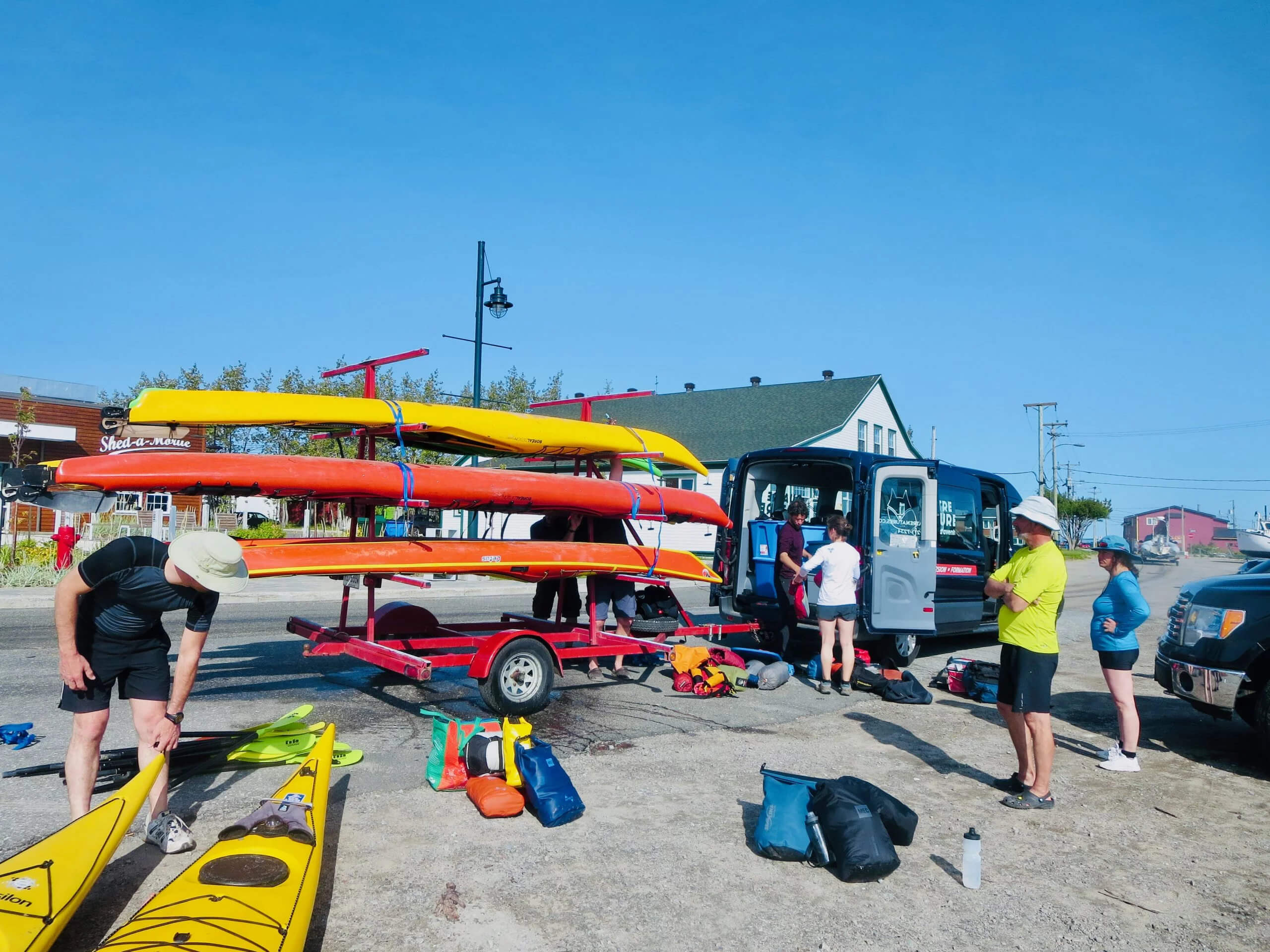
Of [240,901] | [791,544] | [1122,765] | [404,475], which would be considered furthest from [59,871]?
[791,544]

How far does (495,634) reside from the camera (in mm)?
7680

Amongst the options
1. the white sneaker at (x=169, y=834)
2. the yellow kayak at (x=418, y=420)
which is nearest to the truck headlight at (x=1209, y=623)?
the yellow kayak at (x=418, y=420)

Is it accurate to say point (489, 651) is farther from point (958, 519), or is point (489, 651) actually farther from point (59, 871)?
point (958, 519)

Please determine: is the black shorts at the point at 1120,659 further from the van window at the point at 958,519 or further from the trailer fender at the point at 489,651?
the van window at the point at 958,519

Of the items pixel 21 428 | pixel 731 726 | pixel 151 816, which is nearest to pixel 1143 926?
pixel 731 726

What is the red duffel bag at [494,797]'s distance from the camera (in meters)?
5.32

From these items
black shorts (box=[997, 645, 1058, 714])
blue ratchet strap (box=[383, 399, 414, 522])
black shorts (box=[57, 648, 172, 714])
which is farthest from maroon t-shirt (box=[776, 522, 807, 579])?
black shorts (box=[57, 648, 172, 714])

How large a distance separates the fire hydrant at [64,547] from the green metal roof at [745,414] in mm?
19134

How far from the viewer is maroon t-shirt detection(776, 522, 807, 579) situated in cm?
1047

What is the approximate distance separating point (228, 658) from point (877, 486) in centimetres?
751

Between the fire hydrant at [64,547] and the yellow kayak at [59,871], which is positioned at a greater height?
the fire hydrant at [64,547]

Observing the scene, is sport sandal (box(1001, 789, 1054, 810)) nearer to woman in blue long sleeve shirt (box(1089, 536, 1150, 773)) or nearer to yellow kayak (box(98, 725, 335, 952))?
woman in blue long sleeve shirt (box(1089, 536, 1150, 773))

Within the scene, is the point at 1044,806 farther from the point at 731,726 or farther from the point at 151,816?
the point at 151,816

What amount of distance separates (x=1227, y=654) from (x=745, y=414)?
32842 millimetres
